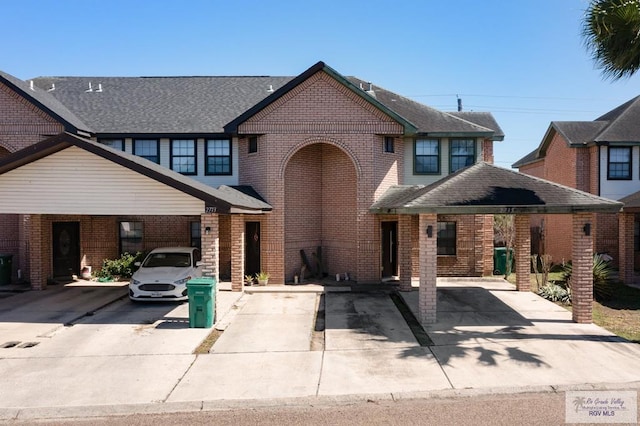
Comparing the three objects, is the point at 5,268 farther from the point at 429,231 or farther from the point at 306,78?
the point at 429,231

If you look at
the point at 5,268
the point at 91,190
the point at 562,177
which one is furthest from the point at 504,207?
the point at 5,268

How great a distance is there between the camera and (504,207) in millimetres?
10234

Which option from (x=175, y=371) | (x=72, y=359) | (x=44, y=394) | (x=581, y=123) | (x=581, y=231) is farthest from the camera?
(x=581, y=123)

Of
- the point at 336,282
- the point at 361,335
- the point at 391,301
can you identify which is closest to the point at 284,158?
the point at 336,282

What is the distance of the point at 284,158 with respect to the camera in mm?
15984

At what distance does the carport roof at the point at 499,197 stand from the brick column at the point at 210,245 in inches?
191

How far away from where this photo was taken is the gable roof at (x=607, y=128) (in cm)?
1928

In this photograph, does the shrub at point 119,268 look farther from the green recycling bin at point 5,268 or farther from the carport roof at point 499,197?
the carport roof at point 499,197

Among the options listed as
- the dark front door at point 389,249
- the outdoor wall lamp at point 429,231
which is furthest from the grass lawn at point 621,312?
the dark front door at point 389,249

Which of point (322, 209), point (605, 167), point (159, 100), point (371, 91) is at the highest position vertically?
point (371, 91)

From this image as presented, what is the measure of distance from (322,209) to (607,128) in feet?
46.1

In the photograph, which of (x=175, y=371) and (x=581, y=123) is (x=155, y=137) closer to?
(x=175, y=371)

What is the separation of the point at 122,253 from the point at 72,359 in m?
10.00

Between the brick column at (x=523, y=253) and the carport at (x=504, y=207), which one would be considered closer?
→ the carport at (x=504, y=207)
